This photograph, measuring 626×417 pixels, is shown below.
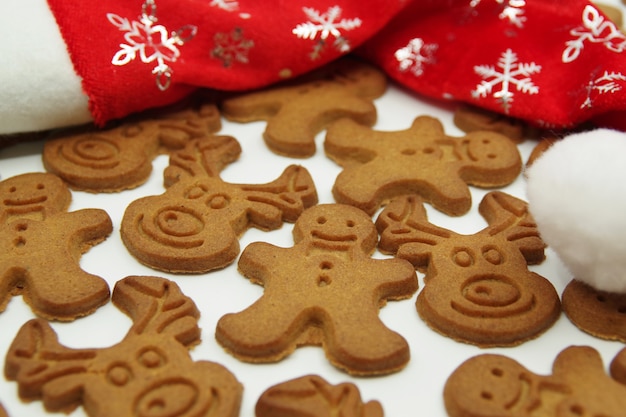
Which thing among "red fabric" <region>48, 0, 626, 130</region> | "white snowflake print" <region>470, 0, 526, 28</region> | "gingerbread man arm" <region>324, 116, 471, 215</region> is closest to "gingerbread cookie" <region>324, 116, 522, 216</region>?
"gingerbread man arm" <region>324, 116, 471, 215</region>

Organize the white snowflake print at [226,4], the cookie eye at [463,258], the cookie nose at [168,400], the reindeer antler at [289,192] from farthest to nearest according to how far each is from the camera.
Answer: the white snowflake print at [226,4], the reindeer antler at [289,192], the cookie eye at [463,258], the cookie nose at [168,400]

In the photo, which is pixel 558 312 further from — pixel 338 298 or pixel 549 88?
pixel 549 88

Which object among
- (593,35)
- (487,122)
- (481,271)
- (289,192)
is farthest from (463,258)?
(593,35)

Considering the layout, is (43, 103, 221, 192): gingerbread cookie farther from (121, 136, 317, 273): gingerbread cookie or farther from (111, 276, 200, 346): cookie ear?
(111, 276, 200, 346): cookie ear

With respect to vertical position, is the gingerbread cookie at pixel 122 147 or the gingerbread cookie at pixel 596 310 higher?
the gingerbread cookie at pixel 596 310

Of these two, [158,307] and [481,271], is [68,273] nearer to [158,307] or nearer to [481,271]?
[158,307]


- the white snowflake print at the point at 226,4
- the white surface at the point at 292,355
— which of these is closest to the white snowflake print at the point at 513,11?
the white surface at the point at 292,355

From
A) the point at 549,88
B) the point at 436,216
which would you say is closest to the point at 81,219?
the point at 436,216

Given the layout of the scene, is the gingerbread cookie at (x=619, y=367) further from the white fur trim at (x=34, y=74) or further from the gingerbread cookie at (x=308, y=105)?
the white fur trim at (x=34, y=74)
